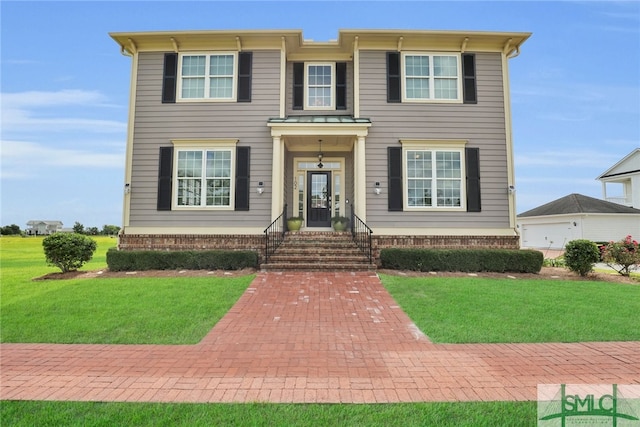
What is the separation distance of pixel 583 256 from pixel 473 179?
12.9ft

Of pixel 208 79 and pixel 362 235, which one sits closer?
pixel 362 235

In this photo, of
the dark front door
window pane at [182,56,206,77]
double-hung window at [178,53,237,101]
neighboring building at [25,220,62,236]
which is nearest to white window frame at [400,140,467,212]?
the dark front door

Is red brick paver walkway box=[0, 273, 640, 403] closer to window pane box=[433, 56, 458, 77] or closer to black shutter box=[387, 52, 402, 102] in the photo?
black shutter box=[387, 52, 402, 102]

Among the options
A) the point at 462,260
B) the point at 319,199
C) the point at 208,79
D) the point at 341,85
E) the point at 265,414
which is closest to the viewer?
the point at 265,414

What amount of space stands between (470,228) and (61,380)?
11479 millimetres

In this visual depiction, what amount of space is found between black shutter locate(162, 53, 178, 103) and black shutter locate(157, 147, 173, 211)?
1893 millimetres

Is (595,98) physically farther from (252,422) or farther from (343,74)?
(252,422)

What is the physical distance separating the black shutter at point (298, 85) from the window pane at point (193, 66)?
336 centimetres

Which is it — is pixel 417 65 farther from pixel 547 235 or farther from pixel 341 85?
pixel 547 235

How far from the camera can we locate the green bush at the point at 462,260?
33.9 ft

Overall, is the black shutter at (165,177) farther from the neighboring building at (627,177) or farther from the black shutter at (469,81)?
the neighboring building at (627,177)

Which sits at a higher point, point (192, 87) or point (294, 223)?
point (192, 87)

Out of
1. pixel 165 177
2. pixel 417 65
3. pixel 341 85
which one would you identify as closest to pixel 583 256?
pixel 417 65

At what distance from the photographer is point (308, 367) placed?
389cm
